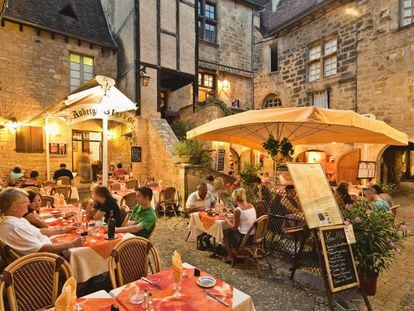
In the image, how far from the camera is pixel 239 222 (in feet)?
13.3

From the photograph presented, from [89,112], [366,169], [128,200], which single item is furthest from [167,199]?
[366,169]

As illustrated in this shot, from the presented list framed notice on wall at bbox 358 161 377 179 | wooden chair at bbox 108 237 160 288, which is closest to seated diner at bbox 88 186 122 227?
wooden chair at bbox 108 237 160 288

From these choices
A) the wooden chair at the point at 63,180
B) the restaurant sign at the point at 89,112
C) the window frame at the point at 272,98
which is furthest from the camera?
the window frame at the point at 272,98

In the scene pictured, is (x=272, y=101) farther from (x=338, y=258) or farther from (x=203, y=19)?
(x=338, y=258)

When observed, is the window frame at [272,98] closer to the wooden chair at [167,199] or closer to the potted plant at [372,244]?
the wooden chair at [167,199]

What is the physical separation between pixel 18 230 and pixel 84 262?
74 centimetres

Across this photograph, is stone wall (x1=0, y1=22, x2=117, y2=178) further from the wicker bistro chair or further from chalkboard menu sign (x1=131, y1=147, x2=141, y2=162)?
the wicker bistro chair

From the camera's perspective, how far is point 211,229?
4391mm

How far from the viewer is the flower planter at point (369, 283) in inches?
127

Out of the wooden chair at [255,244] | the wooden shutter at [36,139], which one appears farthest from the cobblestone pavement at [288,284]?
the wooden shutter at [36,139]

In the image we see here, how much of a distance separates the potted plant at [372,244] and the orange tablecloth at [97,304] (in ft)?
8.96

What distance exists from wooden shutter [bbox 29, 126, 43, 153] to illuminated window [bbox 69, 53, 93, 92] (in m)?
2.21

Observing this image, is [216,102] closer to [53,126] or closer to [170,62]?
[170,62]

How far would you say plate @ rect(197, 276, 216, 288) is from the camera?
2023mm
